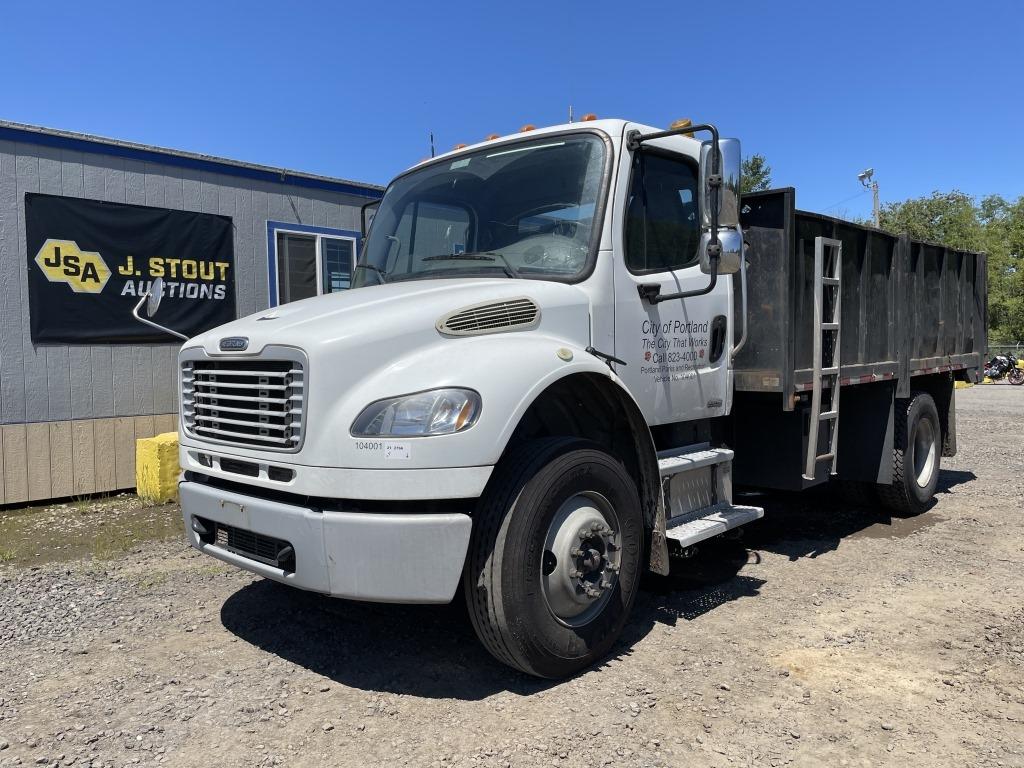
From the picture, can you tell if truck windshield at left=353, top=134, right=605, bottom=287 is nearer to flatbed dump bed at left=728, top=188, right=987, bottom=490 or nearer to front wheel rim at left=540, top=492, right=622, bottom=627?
front wheel rim at left=540, top=492, right=622, bottom=627

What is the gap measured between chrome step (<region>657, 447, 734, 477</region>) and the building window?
5601 millimetres

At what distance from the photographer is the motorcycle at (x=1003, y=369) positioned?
28000 mm

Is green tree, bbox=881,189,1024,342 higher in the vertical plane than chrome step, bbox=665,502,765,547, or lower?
higher

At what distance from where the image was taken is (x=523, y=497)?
346cm

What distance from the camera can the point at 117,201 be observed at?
805 cm

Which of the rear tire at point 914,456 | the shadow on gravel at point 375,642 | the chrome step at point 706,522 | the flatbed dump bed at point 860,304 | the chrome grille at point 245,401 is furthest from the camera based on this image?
the rear tire at point 914,456

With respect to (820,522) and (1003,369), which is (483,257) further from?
(1003,369)

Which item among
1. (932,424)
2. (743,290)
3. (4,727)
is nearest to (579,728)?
(4,727)

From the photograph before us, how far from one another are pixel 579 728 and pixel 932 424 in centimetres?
597

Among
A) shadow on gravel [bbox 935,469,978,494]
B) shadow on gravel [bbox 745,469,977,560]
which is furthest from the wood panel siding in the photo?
shadow on gravel [bbox 935,469,978,494]

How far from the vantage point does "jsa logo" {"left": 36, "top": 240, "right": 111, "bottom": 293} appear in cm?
767

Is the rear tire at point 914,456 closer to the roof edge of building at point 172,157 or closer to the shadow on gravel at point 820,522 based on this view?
the shadow on gravel at point 820,522

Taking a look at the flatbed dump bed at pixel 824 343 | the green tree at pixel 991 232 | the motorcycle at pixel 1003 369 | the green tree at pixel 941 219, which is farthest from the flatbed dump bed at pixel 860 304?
the green tree at pixel 941 219

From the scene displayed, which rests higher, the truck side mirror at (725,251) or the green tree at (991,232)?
the green tree at (991,232)
